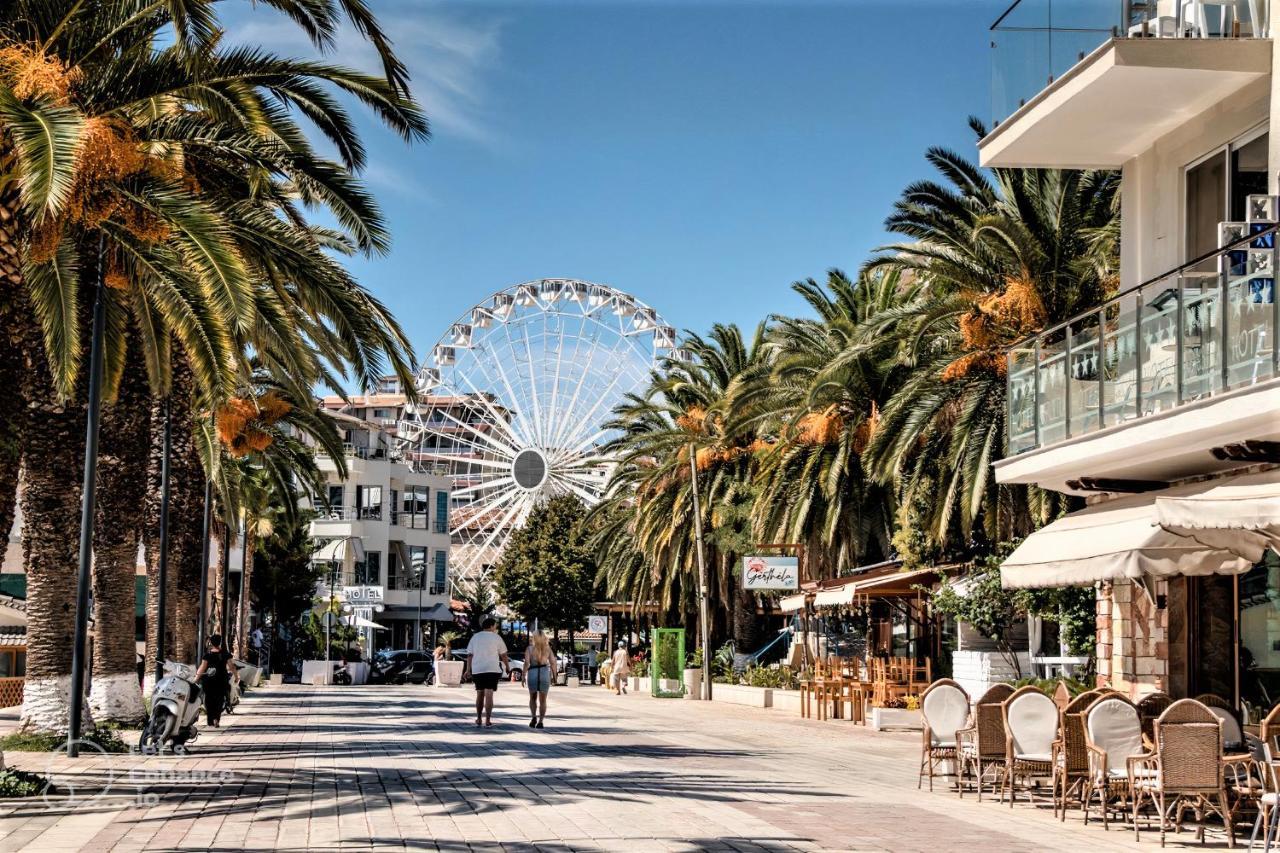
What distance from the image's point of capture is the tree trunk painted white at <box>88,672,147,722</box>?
23.4m

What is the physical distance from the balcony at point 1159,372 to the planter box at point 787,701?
19.3m

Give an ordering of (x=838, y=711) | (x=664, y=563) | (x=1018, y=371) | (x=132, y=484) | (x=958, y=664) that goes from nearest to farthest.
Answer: (x=1018, y=371), (x=132, y=484), (x=958, y=664), (x=838, y=711), (x=664, y=563)

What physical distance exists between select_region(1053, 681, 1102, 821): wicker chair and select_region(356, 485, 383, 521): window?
8060cm

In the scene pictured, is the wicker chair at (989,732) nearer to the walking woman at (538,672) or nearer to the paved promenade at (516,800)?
the paved promenade at (516,800)

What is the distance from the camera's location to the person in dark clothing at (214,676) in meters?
24.8

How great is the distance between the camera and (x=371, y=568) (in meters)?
91.3

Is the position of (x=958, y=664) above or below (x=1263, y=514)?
below

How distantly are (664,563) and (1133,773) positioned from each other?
3989cm

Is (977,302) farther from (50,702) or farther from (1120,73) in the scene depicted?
(50,702)

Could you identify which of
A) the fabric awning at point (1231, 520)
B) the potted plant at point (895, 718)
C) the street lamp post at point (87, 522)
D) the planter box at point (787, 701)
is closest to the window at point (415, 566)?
the planter box at point (787, 701)

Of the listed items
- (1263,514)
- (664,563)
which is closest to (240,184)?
(1263,514)

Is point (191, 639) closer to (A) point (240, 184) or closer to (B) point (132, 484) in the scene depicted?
(B) point (132, 484)

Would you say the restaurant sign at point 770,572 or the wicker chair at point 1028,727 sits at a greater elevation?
the restaurant sign at point 770,572

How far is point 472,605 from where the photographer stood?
100 m
